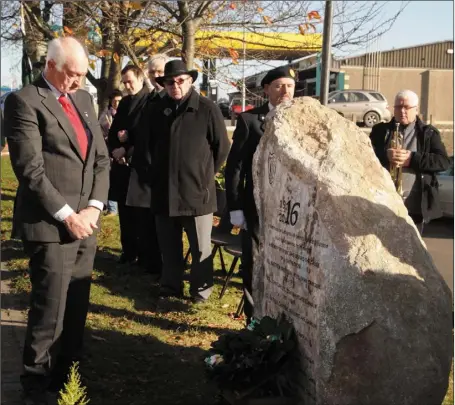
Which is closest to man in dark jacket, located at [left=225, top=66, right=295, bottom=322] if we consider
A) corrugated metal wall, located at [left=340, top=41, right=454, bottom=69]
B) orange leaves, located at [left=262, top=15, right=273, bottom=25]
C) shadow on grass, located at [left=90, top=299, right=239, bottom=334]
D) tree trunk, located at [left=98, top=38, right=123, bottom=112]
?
shadow on grass, located at [left=90, top=299, right=239, bottom=334]

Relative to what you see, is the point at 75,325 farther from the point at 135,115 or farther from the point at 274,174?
the point at 135,115

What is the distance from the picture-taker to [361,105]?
3028 centimetres

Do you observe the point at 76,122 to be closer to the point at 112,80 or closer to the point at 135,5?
the point at 135,5

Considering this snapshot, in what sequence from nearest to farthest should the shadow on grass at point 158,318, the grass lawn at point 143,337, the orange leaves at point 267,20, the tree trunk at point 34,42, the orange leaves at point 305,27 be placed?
the grass lawn at point 143,337 → the shadow on grass at point 158,318 → the orange leaves at point 305,27 → the orange leaves at point 267,20 → the tree trunk at point 34,42

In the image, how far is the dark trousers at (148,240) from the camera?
7297 millimetres

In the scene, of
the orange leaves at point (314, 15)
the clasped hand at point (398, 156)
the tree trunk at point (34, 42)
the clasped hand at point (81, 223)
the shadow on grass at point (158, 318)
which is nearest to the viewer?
the clasped hand at point (81, 223)

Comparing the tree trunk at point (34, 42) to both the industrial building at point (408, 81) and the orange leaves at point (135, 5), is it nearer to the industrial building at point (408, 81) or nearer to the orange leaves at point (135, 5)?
the orange leaves at point (135, 5)

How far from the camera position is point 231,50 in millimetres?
9969

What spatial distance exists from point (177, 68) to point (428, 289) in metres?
3.17

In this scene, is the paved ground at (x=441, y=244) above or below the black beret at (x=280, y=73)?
below

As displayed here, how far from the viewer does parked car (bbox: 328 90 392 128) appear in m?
30.1

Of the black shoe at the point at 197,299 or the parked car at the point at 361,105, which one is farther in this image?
the parked car at the point at 361,105

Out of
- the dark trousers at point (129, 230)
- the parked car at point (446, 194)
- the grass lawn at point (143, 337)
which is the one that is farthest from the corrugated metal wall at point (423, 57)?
the grass lawn at point (143, 337)

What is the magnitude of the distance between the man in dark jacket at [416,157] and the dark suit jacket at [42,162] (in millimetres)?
2525
